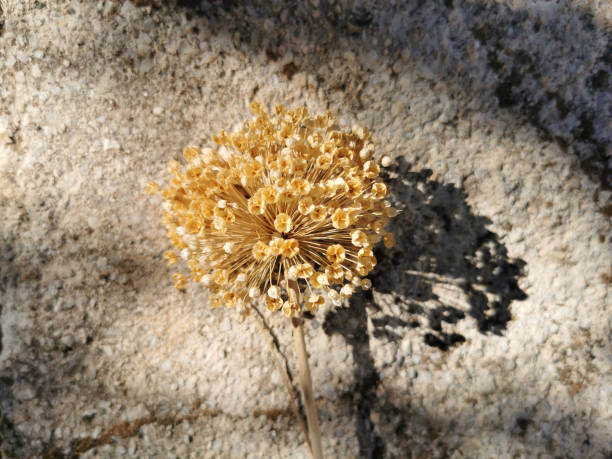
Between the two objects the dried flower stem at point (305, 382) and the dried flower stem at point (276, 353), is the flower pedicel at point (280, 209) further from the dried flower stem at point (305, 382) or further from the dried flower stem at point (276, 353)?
the dried flower stem at point (276, 353)

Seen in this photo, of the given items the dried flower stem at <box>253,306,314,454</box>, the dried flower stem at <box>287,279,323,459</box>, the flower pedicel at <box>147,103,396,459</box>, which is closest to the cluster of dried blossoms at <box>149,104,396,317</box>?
the flower pedicel at <box>147,103,396,459</box>

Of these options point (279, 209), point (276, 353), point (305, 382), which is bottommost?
point (305, 382)

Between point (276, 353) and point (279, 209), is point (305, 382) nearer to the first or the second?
point (276, 353)

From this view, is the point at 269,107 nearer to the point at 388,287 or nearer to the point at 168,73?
the point at 168,73

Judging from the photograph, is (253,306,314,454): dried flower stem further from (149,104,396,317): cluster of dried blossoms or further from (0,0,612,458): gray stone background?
(149,104,396,317): cluster of dried blossoms

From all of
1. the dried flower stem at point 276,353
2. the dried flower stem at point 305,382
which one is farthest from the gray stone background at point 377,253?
the dried flower stem at point 305,382

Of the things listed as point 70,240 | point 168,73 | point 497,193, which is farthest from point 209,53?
point 497,193

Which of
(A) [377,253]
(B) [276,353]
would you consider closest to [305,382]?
(B) [276,353]
